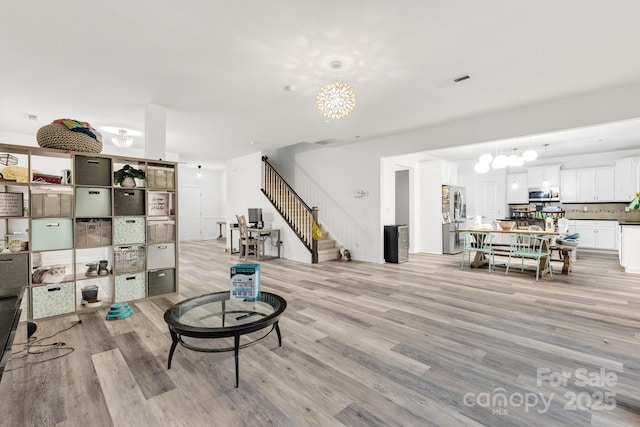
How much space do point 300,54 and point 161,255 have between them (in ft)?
10.6

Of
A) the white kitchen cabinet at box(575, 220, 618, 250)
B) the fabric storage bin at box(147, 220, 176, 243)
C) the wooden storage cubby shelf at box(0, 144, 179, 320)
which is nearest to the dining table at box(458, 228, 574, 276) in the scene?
the white kitchen cabinet at box(575, 220, 618, 250)

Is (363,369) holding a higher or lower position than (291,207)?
lower

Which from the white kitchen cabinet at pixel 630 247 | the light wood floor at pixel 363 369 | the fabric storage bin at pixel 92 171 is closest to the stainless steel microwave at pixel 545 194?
the white kitchen cabinet at pixel 630 247

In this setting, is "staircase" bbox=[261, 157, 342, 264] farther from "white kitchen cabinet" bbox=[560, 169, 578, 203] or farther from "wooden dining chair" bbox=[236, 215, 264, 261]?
"white kitchen cabinet" bbox=[560, 169, 578, 203]

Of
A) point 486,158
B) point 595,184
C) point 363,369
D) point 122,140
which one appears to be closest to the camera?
point 363,369

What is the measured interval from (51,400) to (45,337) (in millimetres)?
1296

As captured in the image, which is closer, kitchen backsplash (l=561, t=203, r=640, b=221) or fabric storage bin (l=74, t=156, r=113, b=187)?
fabric storage bin (l=74, t=156, r=113, b=187)

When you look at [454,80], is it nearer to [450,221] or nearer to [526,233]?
[526,233]

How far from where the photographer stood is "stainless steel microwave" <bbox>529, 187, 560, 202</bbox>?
339 inches

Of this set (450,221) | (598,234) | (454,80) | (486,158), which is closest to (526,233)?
(486,158)

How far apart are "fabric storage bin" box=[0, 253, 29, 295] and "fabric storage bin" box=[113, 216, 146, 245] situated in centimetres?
84

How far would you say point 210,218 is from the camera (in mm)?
12312

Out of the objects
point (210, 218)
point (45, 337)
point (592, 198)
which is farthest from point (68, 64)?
point (592, 198)

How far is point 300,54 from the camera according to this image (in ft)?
9.99
